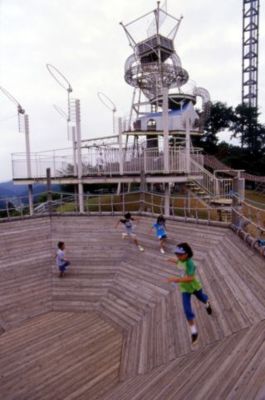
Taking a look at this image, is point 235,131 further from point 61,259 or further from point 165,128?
point 61,259

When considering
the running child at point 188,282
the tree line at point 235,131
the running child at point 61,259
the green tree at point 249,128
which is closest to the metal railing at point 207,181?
the running child at point 61,259

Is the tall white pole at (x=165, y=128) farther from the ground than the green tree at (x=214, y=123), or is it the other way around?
the green tree at (x=214, y=123)

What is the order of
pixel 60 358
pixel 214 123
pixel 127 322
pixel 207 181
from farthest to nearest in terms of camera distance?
pixel 214 123, pixel 207 181, pixel 127 322, pixel 60 358

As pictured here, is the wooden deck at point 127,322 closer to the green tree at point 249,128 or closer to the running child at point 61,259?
the running child at point 61,259

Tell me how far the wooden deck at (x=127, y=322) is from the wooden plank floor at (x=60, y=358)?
19 millimetres

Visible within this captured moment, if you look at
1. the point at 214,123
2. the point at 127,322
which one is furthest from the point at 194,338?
the point at 214,123

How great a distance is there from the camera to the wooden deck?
3.26 m

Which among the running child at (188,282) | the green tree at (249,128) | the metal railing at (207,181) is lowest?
the running child at (188,282)

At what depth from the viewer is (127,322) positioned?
5566 millimetres

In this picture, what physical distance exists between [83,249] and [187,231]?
11.7 ft

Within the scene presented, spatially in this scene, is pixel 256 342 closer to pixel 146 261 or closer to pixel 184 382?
pixel 184 382

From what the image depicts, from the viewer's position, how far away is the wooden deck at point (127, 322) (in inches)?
128

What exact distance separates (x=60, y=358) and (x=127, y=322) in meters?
1.54

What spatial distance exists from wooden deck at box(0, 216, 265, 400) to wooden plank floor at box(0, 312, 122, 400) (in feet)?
0.06
